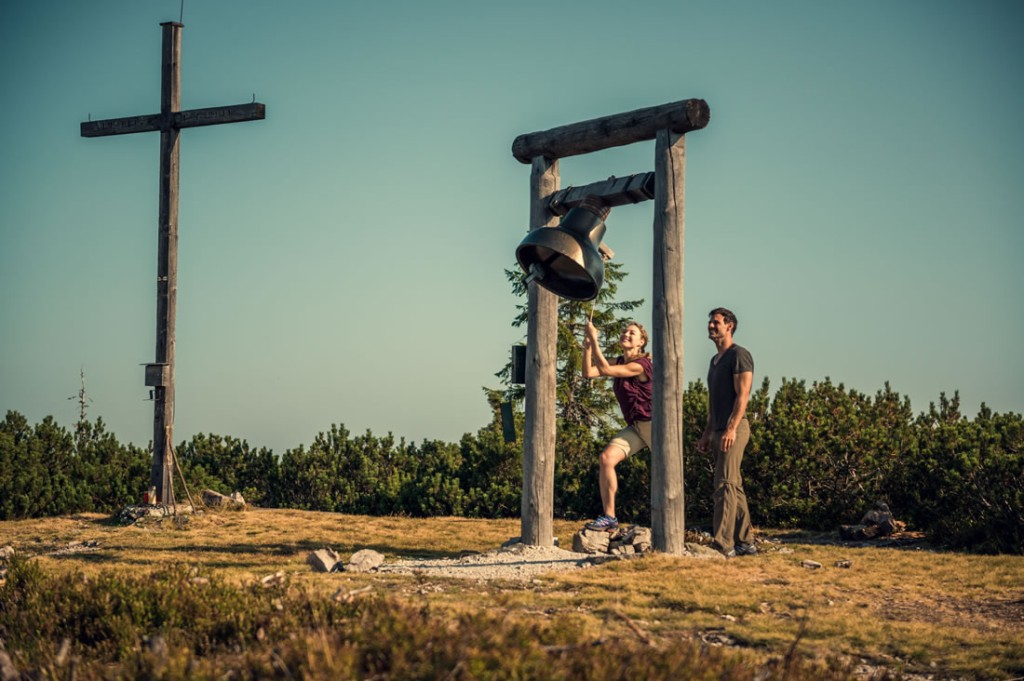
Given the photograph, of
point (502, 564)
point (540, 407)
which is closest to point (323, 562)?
point (502, 564)

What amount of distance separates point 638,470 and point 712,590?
17.9ft

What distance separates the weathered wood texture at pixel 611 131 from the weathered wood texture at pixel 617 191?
1.44 feet

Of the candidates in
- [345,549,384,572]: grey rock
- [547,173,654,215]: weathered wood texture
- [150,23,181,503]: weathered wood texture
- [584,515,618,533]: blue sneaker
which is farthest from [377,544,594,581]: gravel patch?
[150,23,181,503]: weathered wood texture

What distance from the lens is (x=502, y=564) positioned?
9055mm

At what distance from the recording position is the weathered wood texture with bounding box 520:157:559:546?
388 inches

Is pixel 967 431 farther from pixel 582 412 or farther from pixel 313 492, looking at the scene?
pixel 582 412

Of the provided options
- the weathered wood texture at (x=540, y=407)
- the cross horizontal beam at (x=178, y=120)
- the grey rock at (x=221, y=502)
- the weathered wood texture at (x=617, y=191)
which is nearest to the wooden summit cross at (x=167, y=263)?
the cross horizontal beam at (x=178, y=120)

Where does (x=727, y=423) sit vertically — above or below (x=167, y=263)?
below

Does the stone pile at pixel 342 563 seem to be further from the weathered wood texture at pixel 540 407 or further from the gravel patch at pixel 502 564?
the weathered wood texture at pixel 540 407

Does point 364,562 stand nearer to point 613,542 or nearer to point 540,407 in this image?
point 540,407

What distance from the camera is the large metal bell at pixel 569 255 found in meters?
7.89

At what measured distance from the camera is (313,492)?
52.0ft

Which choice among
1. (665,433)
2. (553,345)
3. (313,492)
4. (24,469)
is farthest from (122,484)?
(665,433)

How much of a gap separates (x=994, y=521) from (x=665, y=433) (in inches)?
151
